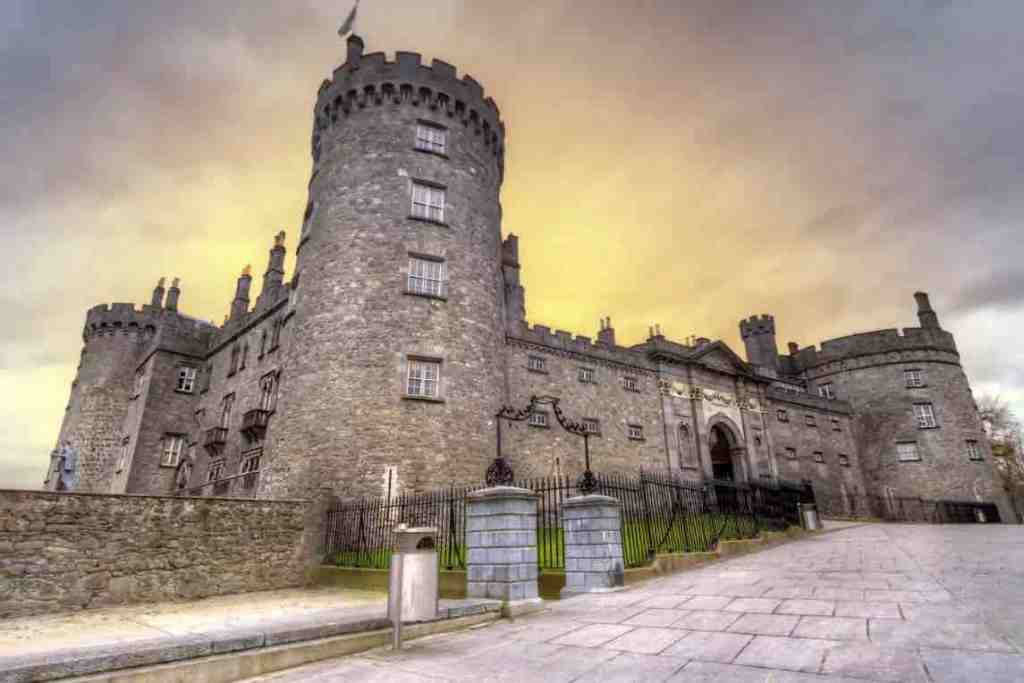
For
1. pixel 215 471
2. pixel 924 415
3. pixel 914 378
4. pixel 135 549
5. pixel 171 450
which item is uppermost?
pixel 914 378

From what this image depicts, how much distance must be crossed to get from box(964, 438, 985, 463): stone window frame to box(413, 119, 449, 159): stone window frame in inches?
1519

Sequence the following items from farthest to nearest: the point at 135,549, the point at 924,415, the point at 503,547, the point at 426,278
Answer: the point at 924,415
the point at 426,278
the point at 135,549
the point at 503,547

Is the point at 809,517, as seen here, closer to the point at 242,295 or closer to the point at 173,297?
the point at 242,295

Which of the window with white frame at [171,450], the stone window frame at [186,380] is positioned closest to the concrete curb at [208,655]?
the window with white frame at [171,450]

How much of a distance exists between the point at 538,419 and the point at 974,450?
32.5 metres

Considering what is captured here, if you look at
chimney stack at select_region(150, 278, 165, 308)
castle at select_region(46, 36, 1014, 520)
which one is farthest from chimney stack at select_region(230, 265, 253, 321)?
chimney stack at select_region(150, 278, 165, 308)

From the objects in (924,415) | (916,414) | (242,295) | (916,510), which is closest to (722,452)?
(916,510)

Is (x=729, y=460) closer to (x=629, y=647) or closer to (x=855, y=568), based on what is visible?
(x=855, y=568)

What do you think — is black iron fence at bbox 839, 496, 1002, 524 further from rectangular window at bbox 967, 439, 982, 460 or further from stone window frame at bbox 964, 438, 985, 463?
rectangular window at bbox 967, 439, 982, 460

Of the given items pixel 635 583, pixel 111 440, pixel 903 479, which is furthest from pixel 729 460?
pixel 111 440

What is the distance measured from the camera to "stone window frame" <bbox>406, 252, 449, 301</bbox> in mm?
18938

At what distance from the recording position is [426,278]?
1928 centimetres

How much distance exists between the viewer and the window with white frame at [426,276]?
19.0 meters

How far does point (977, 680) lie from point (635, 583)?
265 inches
